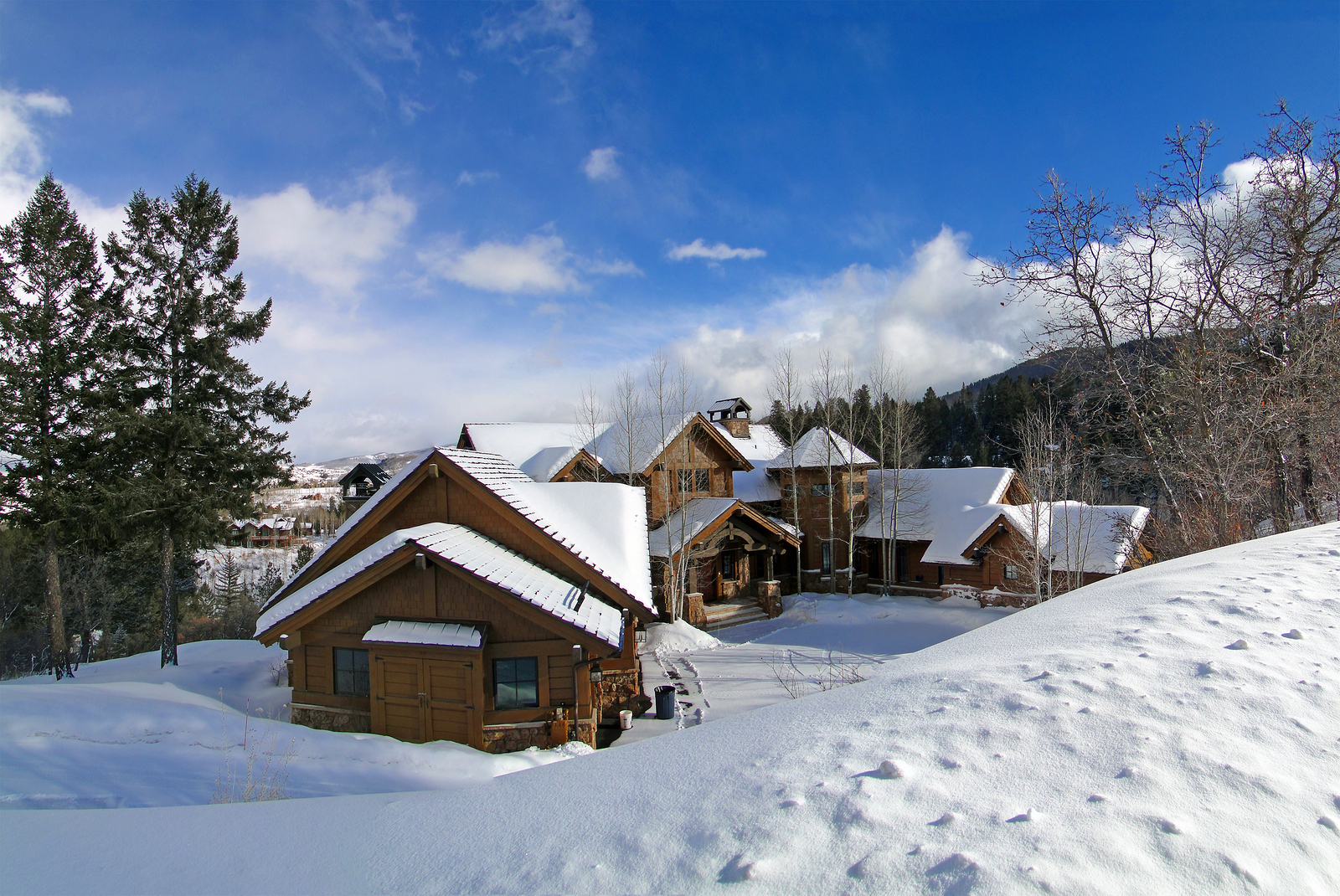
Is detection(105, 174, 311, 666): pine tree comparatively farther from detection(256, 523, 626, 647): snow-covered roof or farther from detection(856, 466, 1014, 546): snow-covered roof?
detection(856, 466, 1014, 546): snow-covered roof

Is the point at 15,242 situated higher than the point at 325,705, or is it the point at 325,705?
the point at 15,242

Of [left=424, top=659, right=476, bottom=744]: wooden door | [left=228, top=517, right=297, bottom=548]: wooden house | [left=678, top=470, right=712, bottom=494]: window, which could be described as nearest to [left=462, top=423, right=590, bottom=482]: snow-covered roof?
[left=678, top=470, right=712, bottom=494]: window

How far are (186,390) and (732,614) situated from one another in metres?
20.0

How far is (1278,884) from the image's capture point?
6.71 ft

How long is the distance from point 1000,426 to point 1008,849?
59.7 m

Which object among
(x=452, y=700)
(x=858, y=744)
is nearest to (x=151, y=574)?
(x=452, y=700)

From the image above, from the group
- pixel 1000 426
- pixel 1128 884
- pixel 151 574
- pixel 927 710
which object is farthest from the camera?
pixel 1000 426

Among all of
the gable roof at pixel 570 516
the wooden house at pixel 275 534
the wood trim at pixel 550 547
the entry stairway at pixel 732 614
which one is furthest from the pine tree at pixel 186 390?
the wooden house at pixel 275 534

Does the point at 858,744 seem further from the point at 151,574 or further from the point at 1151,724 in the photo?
the point at 151,574

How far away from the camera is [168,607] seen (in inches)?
678

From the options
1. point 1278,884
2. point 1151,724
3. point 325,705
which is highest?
point 1151,724

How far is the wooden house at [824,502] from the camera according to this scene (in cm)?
2761

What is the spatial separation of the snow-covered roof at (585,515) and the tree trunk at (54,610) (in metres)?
13.7

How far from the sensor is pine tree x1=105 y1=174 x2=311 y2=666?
56.0ft
